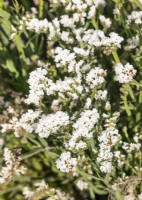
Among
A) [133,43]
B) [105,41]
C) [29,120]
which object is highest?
[133,43]

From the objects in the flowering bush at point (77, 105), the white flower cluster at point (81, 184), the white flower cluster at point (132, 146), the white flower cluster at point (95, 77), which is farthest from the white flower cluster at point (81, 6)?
the white flower cluster at point (81, 184)

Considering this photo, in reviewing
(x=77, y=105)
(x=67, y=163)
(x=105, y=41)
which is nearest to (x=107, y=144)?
(x=67, y=163)

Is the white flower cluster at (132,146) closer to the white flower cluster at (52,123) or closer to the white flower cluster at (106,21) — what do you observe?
the white flower cluster at (52,123)

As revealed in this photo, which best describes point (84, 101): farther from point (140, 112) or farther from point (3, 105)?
point (3, 105)

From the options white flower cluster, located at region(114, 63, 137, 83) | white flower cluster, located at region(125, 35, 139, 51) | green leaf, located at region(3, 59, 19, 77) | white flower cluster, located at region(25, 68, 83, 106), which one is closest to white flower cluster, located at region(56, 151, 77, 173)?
white flower cluster, located at region(25, 68, 83, 106)

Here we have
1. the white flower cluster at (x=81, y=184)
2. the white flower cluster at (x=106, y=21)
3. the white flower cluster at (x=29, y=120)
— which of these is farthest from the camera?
the white flower cluster at (x=81, y=184)

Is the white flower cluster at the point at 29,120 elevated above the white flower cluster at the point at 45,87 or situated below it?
below

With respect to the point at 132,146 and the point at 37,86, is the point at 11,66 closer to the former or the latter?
the point at 37,86
